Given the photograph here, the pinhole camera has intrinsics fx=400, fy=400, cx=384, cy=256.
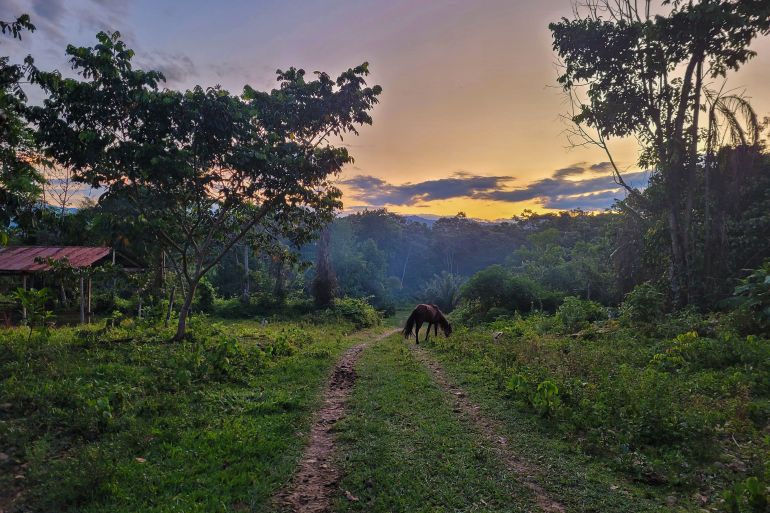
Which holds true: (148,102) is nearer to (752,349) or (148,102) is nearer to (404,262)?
(752,349)

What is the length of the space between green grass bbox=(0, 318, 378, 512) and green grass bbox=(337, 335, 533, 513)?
1005 mm

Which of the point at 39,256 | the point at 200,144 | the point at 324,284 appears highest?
the point at 200,144

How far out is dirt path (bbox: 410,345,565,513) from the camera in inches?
196

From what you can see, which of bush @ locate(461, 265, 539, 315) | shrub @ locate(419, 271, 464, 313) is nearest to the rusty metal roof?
bush @ locate(461, 265, 539, 315)

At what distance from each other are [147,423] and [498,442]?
20.6ft

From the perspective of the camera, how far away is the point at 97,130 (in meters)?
12.0

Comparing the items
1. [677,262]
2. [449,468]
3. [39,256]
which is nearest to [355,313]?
[39,256]

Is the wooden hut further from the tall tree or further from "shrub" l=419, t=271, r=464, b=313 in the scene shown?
"shrub" l=419, t=271, r=464, b=313

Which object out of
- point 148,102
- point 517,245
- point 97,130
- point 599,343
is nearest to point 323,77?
point 148,102

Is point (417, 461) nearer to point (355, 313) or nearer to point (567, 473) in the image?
point (567, 473)

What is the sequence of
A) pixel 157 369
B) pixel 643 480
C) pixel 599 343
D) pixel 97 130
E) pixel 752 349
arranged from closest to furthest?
pixel 643 480
pixel 752 349
pixel 157 369
pixel 97 130
pixel 599 343

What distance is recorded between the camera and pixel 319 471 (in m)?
5.84

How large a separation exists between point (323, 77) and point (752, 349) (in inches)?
563

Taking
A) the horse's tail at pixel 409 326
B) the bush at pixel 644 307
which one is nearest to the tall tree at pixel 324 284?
the horse's tail at pixel 409 326
